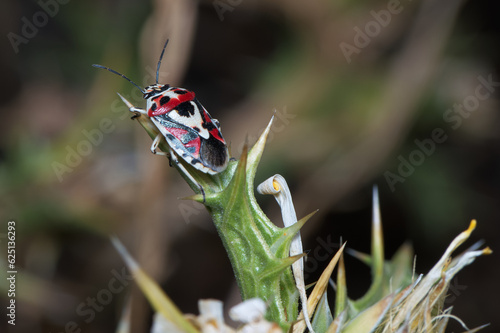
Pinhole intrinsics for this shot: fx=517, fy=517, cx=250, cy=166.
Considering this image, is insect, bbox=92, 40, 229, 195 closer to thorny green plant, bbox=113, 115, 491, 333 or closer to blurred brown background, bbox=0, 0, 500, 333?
thorny green plant, bbox=113, 115, 491, 333

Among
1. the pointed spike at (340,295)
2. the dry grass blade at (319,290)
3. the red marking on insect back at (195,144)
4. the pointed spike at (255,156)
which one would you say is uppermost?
the red marking on insect back at (195,144)

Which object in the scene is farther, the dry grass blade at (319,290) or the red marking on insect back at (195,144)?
the red marking on insect back at (195,144)

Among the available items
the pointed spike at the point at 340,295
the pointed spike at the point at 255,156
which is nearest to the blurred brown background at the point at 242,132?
the pointed spike at the point at 255,156

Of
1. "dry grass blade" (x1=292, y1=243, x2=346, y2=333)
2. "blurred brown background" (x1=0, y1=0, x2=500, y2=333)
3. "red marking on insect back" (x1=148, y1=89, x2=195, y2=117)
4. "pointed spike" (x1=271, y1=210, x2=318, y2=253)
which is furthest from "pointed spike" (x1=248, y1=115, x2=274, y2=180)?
"blurred brown background" (x1=0, y1=0, x2=500, y2=333)

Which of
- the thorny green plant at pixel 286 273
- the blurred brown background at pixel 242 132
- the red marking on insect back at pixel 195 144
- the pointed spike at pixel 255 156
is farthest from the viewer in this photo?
the blurred brown background at pixel 242 132

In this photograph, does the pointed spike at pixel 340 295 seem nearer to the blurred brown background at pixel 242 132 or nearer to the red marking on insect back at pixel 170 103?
the red marking on insect back at pixel 170 103

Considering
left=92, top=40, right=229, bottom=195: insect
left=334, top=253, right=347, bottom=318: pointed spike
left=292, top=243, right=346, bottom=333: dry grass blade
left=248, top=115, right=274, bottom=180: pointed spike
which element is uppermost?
left=92, top=40, right=229, bottom=195: insect

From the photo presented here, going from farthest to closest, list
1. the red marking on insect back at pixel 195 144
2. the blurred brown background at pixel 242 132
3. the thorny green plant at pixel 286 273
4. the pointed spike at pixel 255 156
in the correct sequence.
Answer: the blurred brown background at pixel 242 132, the red marking on insect back at pixel 195 144, the pointed spike at pixel 255 156, the thorny green plant at pixel 286 273

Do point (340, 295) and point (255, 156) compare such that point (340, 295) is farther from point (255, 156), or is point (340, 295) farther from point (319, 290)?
point (255, 156)

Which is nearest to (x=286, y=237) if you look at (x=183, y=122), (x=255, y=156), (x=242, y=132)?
(x=255, y=156)
